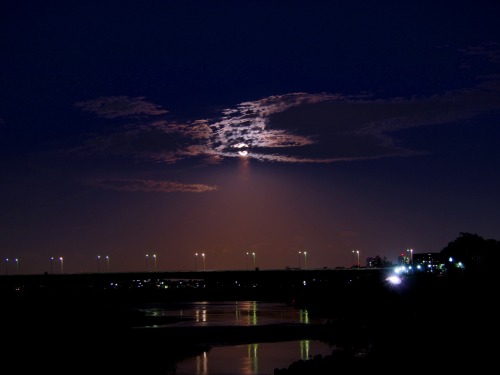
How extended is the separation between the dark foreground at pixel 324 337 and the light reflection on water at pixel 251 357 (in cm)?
163

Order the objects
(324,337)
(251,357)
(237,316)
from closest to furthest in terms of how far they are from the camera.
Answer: (251,357) < (324,337) < (237,316)

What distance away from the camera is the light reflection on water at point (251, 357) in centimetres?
5713

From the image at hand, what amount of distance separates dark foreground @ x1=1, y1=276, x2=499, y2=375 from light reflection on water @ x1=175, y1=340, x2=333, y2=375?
5.36 feet

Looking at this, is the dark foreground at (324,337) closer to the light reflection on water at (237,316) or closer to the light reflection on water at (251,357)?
the light reflection on water at (251,357)

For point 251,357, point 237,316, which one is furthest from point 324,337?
point 237,316

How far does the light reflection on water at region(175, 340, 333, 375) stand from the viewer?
57.1m

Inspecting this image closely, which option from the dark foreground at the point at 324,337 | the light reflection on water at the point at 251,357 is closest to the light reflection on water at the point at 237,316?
the dark foreground at the point at 324,337

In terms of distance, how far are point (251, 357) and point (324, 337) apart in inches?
621

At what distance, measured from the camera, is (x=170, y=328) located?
305ft

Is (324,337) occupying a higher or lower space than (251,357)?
higher

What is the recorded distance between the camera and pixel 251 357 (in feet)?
211

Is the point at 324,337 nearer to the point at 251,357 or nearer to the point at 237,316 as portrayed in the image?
the point at 251,357

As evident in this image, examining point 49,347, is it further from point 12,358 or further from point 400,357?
point 400,357

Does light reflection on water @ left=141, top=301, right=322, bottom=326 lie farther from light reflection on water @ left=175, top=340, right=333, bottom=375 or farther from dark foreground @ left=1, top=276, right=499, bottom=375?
light reflection on water @ left=175, top=340, right=333, bottom=375
